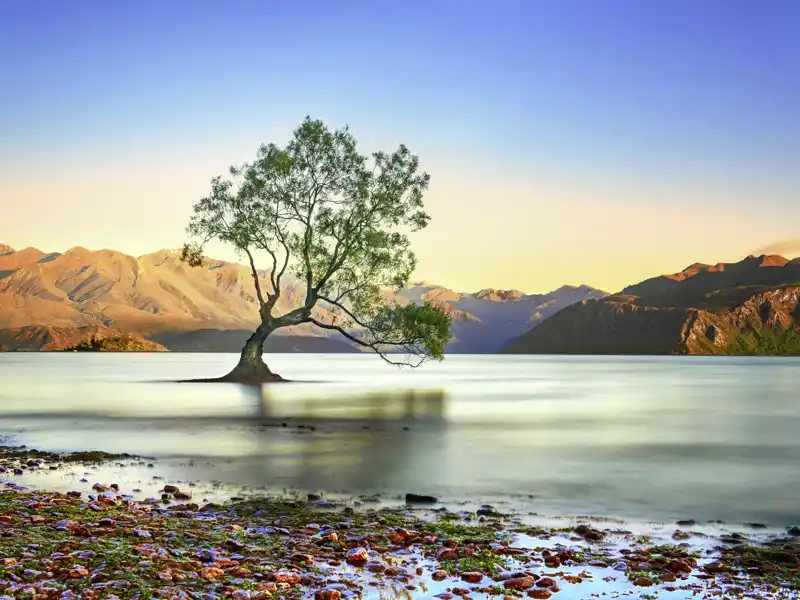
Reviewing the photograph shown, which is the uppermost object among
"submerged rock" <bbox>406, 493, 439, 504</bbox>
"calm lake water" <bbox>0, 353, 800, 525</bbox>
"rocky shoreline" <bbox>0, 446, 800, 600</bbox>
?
"rocky shoreline" <bbox>0, 446, 800, 600</bbox>

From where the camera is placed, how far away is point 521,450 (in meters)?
26.0

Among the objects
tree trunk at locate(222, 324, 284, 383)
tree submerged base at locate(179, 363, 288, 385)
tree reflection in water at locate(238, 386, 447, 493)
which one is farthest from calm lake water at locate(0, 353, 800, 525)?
tree submerged base at locate(179, 363, 288, 385)

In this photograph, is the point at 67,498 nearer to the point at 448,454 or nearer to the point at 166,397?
the point at 448,454

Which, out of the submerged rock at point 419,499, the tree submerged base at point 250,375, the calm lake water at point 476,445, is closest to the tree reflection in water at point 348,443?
the calm lake water at point 476,445

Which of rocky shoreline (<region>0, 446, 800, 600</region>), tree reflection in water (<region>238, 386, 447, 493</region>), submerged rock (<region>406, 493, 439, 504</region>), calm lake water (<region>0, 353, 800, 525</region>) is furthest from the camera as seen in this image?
tree reflection in water (<region>238, 386, 447, 493</region>)

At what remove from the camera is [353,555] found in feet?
35.1

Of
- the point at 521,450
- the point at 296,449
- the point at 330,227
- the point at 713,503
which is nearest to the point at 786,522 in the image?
the point at 713,503

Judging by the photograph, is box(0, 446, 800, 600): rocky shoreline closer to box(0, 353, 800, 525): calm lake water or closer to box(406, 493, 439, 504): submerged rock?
box(406, 493, 439, 504): submerged rock

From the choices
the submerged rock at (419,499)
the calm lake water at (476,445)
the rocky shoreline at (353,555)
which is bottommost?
the calm lake water at (476,445)

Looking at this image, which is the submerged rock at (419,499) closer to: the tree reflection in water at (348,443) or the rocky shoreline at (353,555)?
the rocky shoreline at (353,555)

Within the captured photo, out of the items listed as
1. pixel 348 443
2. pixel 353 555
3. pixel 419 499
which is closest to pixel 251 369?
pixel 348 443

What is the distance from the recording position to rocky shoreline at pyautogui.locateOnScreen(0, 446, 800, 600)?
943cm

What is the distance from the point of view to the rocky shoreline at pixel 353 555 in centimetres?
943

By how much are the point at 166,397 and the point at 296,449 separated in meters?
31.2
